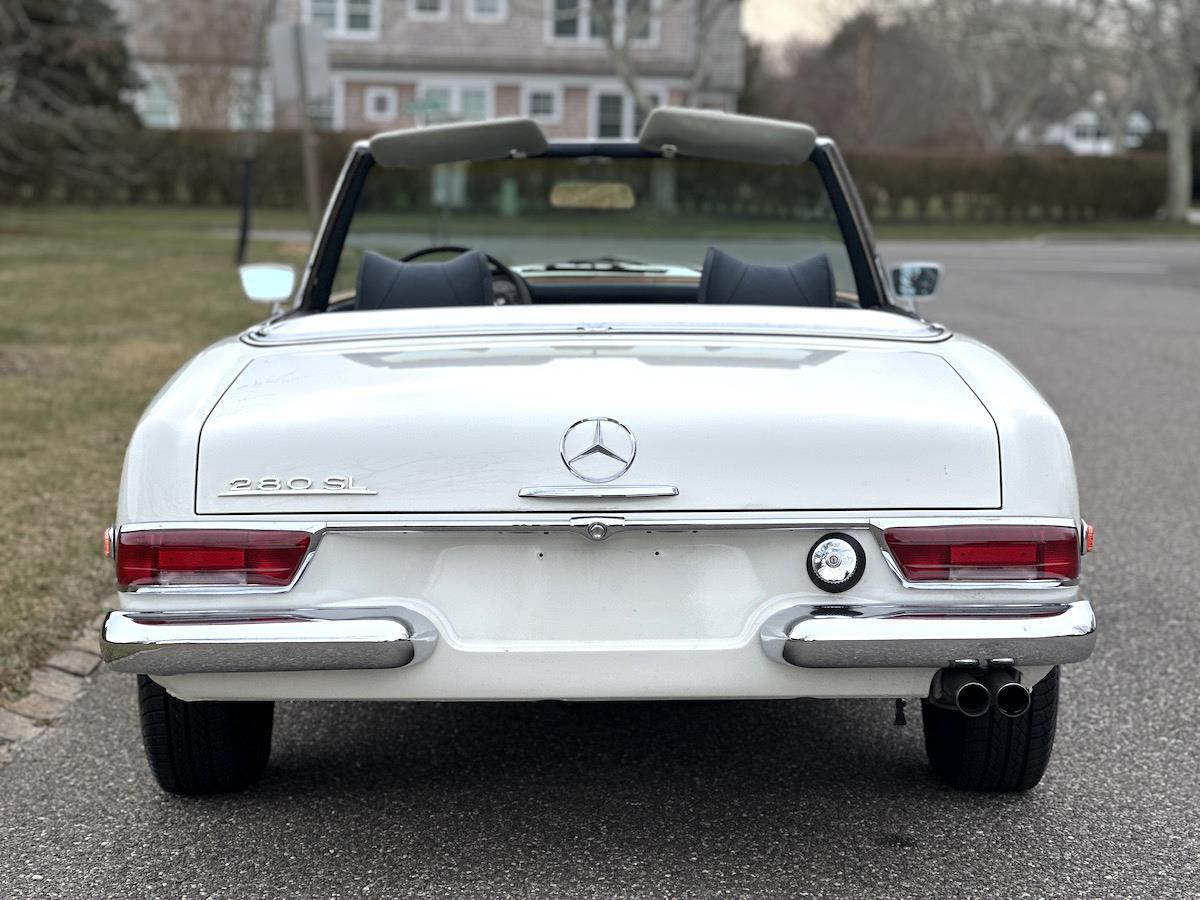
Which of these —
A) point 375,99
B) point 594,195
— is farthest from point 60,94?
point 594,195

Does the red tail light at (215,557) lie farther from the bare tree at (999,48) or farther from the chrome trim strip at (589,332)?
the bare tree at (999,48)

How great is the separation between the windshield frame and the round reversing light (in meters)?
1.58

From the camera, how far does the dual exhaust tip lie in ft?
9.93

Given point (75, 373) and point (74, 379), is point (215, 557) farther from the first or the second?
point (75, 373)

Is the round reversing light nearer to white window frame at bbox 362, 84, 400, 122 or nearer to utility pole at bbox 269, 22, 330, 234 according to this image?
utility pole at bbox 269, 22, 330, 234

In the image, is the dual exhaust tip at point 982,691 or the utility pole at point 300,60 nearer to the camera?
the dual exhaust tip at point 982,691

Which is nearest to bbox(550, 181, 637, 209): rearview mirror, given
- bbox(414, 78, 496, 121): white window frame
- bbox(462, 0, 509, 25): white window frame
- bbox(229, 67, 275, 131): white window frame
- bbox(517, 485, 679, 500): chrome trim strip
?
bbox(517, 485, 679, 500): chrome trim strip

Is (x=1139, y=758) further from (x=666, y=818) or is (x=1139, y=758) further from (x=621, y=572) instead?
(x=621, y=572)

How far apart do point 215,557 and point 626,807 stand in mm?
1134

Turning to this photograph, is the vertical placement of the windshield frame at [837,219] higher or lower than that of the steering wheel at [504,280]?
higher

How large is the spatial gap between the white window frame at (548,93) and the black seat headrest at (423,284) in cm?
4371

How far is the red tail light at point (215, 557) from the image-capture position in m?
3.04

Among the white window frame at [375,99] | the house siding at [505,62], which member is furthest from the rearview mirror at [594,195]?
the white window frame at [375,99]

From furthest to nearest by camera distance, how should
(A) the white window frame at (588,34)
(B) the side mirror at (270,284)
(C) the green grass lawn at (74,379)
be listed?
1. (A) the white window frame at (588,34)
2. (C) the green grass lawn at (74,379)
3. (B) the side mirror at (270,284)
